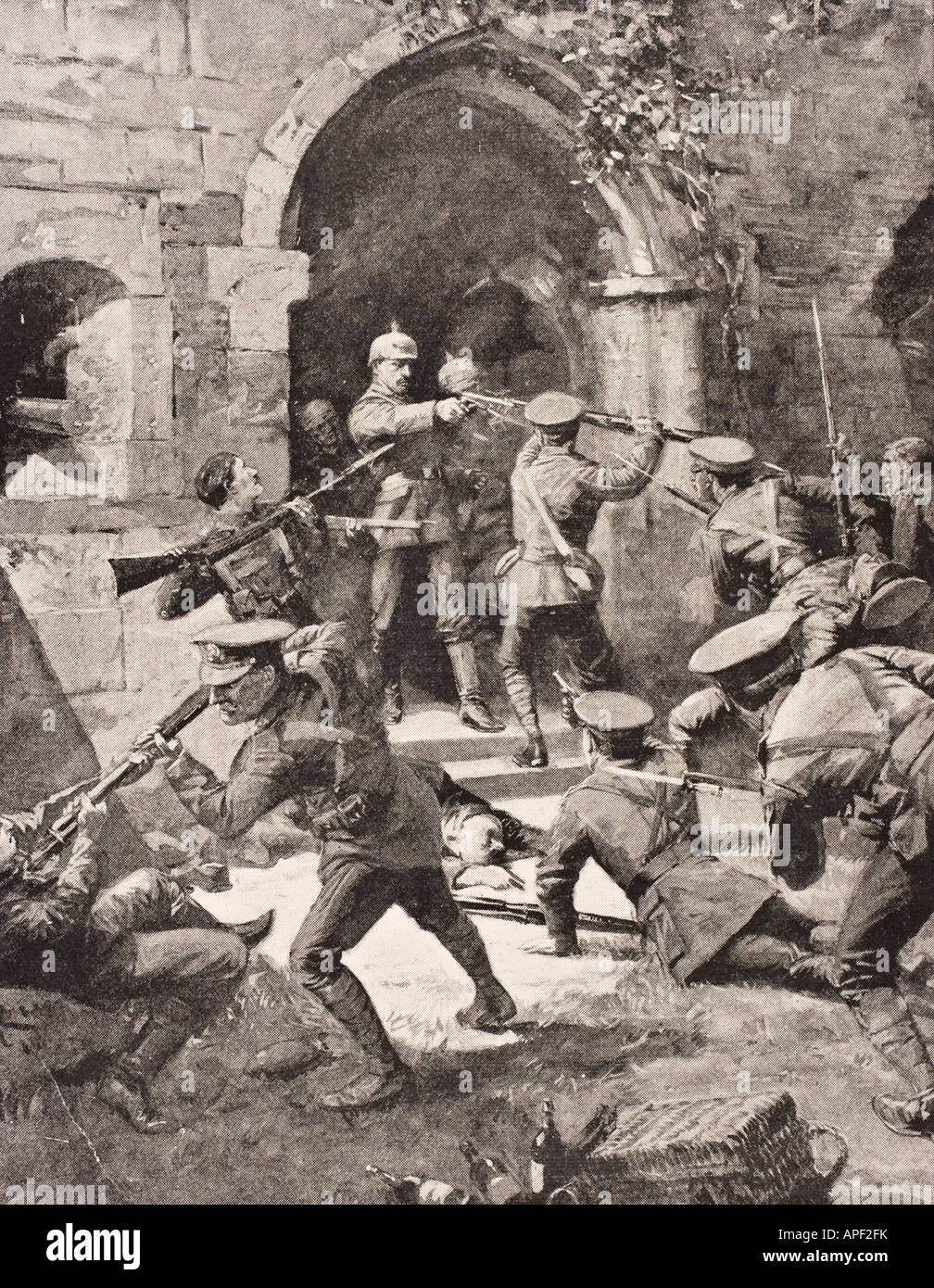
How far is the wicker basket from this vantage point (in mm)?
4242

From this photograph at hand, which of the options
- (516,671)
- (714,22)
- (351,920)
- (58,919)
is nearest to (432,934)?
(351,920)

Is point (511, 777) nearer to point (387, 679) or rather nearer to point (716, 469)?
point (387, 679)

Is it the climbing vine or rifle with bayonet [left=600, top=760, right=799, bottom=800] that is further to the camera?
the climbing vine

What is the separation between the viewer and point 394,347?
4.41 meters

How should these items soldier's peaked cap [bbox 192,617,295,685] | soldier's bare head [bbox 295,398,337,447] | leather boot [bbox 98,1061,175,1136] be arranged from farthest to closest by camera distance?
soldier's bare head [bbox 295,398,337,447] → soldier's peaked cap [bbox 192,617,295,685] → leather boot [bbox 98,1061,175,1136]

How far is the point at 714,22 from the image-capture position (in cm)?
454

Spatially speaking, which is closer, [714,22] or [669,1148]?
[669,1148]

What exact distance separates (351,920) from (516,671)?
3.47 ft

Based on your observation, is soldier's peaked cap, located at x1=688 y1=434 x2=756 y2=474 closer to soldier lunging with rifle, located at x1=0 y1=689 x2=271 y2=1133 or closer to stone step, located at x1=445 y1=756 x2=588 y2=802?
stone step, located at x1=445 y1=756 x2=588 y2=802

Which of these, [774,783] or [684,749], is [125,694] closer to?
[684,749]

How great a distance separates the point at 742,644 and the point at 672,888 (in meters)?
0.92

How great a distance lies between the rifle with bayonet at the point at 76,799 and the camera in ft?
13.8

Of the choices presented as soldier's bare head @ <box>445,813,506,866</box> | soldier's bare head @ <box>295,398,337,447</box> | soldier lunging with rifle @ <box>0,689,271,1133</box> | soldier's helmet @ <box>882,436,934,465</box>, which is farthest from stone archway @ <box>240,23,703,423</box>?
soldier lunging with rifle @ <box>0,689,271,1133</box>

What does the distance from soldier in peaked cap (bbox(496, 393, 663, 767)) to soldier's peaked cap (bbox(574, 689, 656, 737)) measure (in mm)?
54
